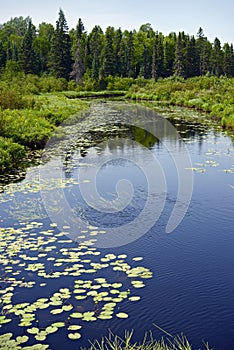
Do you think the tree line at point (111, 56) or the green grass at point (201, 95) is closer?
the green grass at point (201, 95)

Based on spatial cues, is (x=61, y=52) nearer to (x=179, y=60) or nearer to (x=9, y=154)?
(x=179, y=60)

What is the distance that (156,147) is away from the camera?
1672cm

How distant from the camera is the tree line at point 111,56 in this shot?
55250 millimetres

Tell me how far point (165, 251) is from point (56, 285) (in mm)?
1995

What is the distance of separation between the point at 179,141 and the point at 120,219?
10022 mm

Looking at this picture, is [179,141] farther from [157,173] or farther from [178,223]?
[178,223]

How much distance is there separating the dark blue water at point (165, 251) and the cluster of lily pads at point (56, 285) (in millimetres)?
34

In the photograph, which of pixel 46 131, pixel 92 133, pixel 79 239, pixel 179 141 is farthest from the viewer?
pixel 92 133

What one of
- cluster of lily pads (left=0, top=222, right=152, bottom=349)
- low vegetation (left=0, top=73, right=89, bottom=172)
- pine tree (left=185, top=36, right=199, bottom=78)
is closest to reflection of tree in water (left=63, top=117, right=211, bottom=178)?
low vegetation (left=0, top=73, right=89, bottom=172)

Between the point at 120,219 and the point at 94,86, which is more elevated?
the point at 94,86

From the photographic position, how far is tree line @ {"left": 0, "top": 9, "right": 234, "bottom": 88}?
55250 millimetres

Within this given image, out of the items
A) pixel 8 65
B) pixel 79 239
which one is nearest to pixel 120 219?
pixel 79 239

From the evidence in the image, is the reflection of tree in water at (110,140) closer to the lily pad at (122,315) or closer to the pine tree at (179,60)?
the lily pad at (122,315)

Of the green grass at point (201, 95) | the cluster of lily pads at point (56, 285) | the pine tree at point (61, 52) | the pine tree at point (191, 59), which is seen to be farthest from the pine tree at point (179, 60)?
the cluster of lily pads at point (56, 285)
